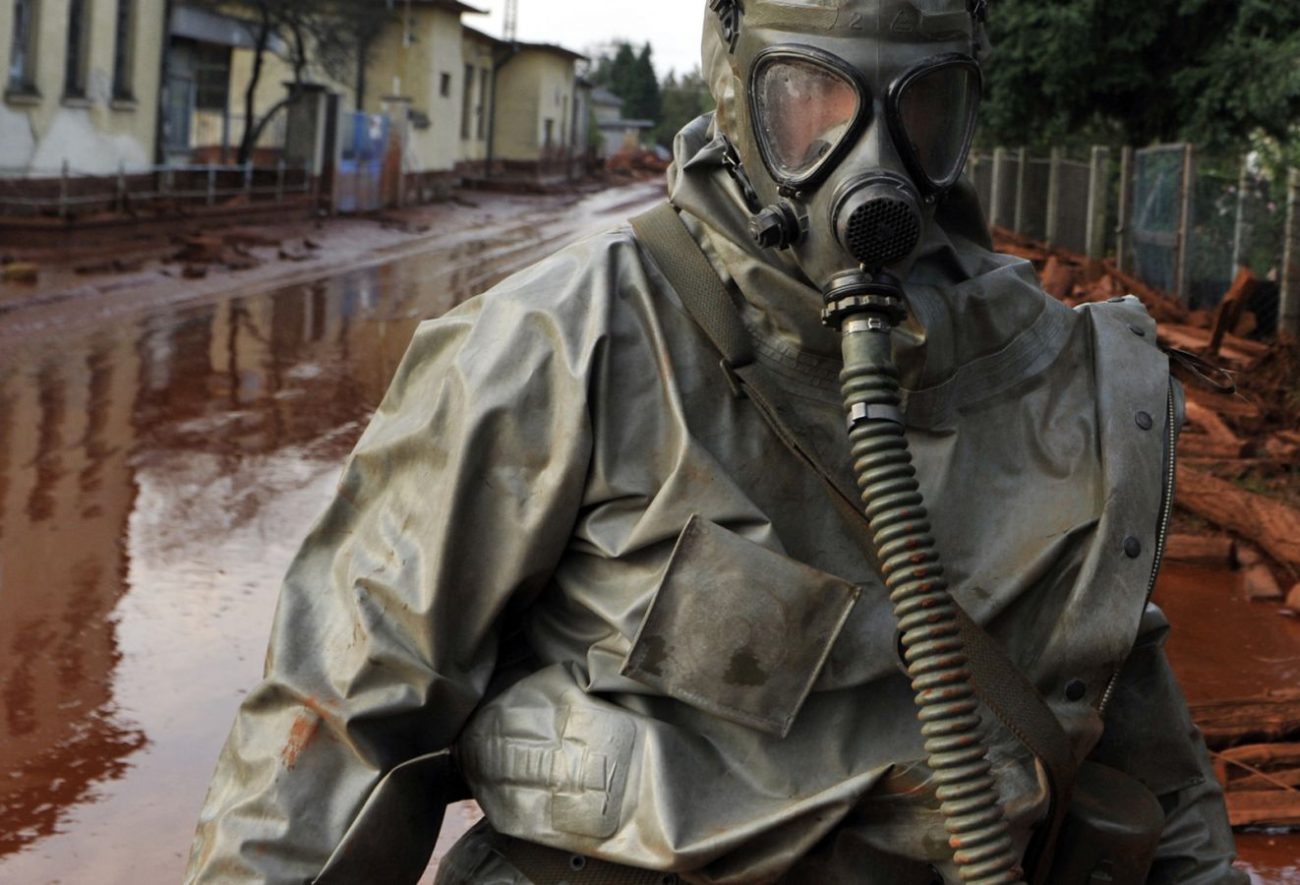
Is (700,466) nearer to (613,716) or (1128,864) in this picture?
(613,716)

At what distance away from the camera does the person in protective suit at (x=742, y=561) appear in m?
2.15

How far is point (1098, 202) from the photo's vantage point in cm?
1872

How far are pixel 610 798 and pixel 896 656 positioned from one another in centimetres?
40

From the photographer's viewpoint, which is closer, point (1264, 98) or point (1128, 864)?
point (1128, 864)

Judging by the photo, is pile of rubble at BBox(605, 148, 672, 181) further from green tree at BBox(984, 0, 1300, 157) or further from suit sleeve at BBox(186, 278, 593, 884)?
suit sleeve at BBox(186, 278, 593, 884)

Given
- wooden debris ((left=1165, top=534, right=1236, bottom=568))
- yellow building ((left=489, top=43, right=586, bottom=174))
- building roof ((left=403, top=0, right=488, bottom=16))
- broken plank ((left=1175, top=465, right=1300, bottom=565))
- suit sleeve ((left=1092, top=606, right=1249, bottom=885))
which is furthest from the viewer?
yellow building ((left=489, top=43, right=586, bottom=174))

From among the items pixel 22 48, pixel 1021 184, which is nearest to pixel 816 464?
pixel 22 48

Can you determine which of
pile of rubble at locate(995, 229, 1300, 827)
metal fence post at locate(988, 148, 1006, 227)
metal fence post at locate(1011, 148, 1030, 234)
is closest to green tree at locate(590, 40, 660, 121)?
metal fence post at locate(988, 148, 1006, 227)

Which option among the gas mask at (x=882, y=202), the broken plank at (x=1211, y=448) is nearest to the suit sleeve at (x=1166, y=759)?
the gas mask at (x=882, y=202)

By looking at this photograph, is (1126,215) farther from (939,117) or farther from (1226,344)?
(939,117)

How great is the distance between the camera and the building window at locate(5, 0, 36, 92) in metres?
21.8

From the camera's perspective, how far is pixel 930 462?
2.37 m

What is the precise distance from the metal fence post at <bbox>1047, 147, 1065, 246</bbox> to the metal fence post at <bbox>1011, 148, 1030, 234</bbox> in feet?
5.50

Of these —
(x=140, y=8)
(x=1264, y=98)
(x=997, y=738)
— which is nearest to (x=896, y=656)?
(x=997, y=738)
